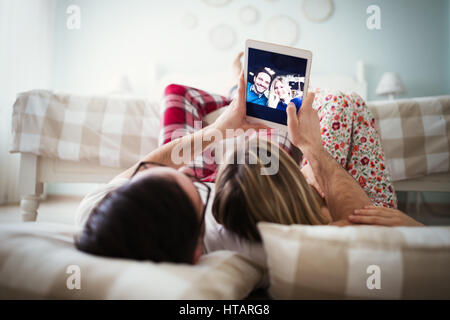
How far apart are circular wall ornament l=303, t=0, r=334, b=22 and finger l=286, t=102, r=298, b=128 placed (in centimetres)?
245

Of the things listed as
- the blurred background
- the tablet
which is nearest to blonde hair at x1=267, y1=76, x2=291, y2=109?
the tablet

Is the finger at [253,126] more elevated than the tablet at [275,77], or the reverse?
the tablet at [275,77]

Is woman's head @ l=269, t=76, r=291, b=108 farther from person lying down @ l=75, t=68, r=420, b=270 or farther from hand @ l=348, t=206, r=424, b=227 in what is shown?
hand @ l=348, t=206, r=424, b=227

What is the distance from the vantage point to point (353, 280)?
1.26 ft

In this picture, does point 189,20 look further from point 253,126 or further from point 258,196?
point 258,196

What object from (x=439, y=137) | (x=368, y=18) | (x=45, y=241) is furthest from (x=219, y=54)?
(x=45, y=241)

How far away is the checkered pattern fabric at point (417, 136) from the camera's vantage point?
1.16 meters

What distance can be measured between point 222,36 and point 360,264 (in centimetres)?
276

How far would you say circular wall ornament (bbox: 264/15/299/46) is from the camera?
270 centimetres

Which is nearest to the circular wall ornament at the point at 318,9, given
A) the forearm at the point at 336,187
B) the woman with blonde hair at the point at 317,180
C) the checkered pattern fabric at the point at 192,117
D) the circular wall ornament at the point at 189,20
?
the circular wall ornament at the point at 189,20

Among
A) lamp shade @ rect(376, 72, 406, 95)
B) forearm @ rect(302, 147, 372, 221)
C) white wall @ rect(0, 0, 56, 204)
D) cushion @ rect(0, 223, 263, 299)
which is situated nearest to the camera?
cushion @ rect(0, 223, 263, 299)

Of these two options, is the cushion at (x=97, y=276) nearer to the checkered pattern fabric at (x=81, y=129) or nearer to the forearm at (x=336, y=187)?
the forearm at (x=336, y=187)

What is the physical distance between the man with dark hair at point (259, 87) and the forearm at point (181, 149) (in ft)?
0.43

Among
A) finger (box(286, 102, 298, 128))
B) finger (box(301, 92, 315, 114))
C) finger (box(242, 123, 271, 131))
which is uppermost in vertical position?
finger (box(301, 92, 315, 114))
